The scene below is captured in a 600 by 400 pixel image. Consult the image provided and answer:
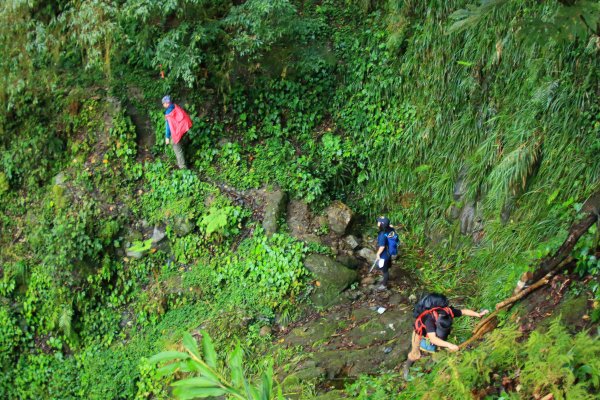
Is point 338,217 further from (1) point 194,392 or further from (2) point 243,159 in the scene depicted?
(1) point 194,392

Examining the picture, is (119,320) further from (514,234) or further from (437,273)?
(514,234)

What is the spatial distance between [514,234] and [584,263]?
198cm

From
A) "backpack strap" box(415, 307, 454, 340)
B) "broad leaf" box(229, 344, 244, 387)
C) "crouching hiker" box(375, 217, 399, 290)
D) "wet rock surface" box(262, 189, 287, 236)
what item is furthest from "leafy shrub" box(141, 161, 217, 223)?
"broad leaf" box(229, 344, 244, 387)

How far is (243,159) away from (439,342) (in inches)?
225

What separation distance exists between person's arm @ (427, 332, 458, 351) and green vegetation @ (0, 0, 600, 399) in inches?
44.9

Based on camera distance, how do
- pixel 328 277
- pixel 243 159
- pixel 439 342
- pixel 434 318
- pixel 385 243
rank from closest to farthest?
pixel 439 342 → pixel 434 318 → pixel 385 243 → pixel 328 277 → pixel 243 159

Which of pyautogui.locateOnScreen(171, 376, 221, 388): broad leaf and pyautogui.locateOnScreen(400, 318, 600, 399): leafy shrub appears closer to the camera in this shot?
pyautogui.locateOnScreen(171, 376, 221, 388): broad leaf

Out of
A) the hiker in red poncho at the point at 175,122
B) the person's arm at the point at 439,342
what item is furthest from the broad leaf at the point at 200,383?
the hiker in red poncho at the point at 175,122

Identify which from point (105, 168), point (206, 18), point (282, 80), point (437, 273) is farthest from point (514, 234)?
point (105, 168)

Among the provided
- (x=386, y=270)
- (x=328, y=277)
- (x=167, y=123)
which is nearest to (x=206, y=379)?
(x=386, y=270)

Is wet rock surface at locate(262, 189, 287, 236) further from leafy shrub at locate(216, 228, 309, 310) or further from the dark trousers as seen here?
the dark trousers

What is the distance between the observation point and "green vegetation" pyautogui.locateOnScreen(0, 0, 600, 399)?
24.2 feet

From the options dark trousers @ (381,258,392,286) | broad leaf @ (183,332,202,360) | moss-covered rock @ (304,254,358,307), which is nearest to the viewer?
broad leaf @ (183,332,202,360)

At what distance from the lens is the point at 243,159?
33.3 ft
